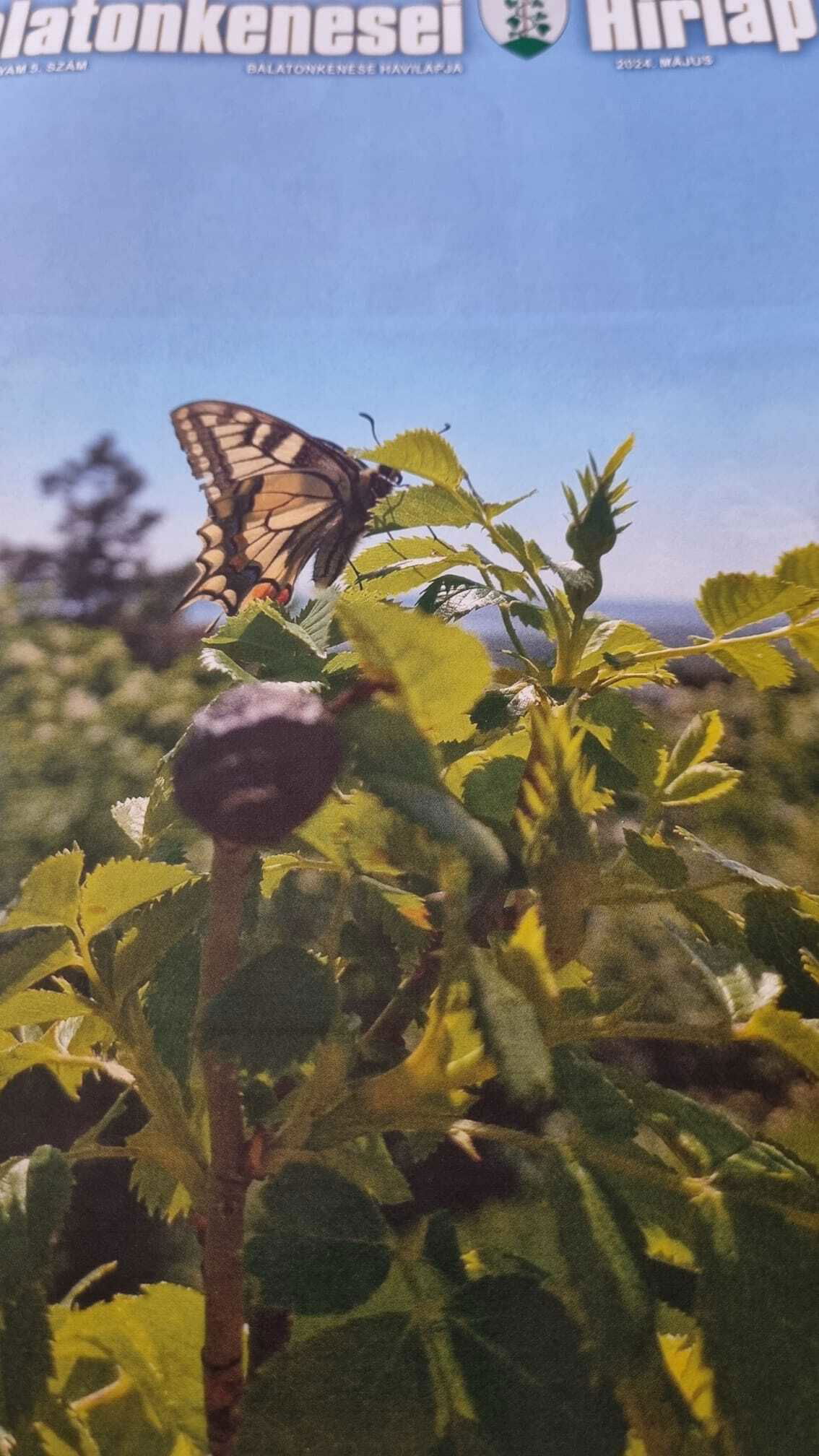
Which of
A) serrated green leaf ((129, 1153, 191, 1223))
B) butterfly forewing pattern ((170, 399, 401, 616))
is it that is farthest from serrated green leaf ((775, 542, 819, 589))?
butterfly forewing pattern ((170, 399, 401, 616))

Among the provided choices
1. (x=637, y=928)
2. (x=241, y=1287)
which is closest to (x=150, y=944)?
(x=241, y=1287)

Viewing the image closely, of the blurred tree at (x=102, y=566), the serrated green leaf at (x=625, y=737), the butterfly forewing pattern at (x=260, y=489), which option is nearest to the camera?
the serrated green leaf at (x=625, y=737)

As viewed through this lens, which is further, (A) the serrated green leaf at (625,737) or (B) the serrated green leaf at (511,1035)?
(A) the serrated green leaf at (625,737)

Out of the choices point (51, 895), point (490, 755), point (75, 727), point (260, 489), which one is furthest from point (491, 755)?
point (260, 489)

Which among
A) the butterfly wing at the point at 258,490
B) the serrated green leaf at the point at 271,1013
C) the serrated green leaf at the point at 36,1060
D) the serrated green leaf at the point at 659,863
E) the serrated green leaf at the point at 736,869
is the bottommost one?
the serrated green leaf at the point at 36,1060

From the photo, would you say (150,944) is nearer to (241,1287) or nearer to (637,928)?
(241,1287)

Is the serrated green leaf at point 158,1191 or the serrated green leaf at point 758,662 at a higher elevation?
the serrated green leaf at point 758,662

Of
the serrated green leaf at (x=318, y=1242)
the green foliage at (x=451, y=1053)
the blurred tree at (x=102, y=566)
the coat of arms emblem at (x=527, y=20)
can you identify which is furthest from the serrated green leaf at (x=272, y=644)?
the coat of arms emblem at (x=527, y=20)

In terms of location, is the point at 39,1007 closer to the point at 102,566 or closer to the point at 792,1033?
the point at 792,1033

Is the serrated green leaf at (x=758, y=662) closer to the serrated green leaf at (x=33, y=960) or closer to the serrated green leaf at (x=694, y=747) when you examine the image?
the serrated green leaf at (x=694, y=747)
